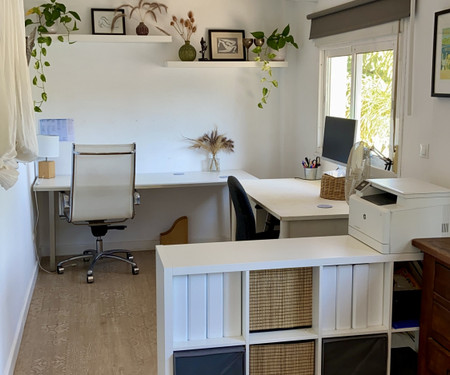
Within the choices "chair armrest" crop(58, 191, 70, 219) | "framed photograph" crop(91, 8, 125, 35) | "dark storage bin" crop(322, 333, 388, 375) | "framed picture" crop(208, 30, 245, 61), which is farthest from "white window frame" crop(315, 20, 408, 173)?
"chair armrest" crop(58, 191, 70, 219)

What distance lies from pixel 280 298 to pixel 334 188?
1.72m

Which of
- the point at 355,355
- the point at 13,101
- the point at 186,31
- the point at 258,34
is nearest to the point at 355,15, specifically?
the point at 258,34

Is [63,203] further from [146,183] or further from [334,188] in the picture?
[334,188]

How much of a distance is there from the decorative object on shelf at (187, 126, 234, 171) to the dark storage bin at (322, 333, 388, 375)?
328 cm

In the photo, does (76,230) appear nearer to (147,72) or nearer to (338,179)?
(147,72)

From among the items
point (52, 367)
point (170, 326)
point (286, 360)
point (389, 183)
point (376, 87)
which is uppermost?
point (376, 87)

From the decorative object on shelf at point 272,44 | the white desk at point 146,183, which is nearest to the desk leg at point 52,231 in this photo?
the white desk at point 146,183

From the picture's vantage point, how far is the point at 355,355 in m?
2.62

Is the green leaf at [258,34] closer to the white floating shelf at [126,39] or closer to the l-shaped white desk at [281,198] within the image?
the white floating shelf at [126,39]

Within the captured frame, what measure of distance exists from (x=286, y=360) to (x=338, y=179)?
6.05 feet

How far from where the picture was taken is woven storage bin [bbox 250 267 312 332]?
2.55m

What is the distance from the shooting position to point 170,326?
242 cm

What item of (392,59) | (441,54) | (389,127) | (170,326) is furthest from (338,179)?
(170,326)

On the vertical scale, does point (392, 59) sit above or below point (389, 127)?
above
